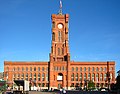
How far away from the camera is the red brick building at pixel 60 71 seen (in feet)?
457

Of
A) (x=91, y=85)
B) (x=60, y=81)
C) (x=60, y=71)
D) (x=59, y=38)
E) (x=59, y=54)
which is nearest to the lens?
(x=91, y=85)

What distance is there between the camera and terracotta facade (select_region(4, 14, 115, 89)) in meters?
139

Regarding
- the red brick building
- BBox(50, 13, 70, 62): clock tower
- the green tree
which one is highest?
BBox(50, 13, 70, 62): clock tower

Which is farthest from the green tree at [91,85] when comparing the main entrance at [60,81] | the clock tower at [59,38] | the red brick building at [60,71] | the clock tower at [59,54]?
the clock tower at [59,38]

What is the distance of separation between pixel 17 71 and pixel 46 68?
47.5 ft

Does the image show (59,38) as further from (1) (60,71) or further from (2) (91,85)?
(2) (91,85)

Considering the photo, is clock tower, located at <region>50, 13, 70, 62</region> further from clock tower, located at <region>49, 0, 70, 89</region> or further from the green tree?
the green tree

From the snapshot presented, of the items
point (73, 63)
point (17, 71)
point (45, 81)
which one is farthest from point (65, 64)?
point (17, 71)

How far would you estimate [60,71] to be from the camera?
139 metres

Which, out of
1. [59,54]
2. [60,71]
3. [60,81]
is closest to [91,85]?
[60,81]

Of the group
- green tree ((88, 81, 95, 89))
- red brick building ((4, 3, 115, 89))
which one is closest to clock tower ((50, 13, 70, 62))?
red brick building ((4, 3, 115, 89))

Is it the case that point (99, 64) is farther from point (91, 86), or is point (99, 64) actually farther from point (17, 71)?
point (17, 71)

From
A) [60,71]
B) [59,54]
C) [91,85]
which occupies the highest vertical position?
[59,54]

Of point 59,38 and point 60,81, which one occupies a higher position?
point 59,38
